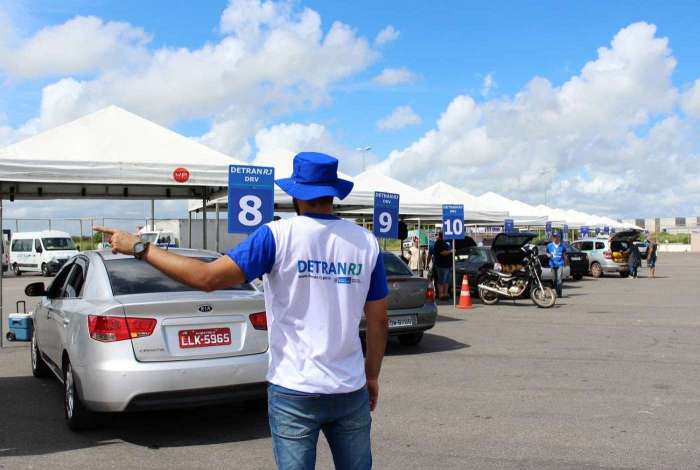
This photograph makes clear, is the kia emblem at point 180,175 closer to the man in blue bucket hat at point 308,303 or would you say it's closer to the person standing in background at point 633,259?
the man in blue bucket hat at point 308,303

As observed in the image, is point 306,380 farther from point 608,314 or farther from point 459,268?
point 459,268

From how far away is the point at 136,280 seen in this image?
19.0 ft

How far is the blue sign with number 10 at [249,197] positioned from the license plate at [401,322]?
251 centimetres

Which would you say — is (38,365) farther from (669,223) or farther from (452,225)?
(669,223)

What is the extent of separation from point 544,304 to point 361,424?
14.7m

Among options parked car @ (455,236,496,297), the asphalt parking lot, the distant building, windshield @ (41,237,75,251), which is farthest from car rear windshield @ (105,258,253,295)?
the distant building

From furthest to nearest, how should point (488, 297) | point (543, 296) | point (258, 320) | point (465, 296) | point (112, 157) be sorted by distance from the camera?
1. point (488, 297)
2. point (543, 296)
3. point (465, 296)
4. point (112, 157)
5. point (258, 320)

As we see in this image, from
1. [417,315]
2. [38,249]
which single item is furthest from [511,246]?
[38,249]

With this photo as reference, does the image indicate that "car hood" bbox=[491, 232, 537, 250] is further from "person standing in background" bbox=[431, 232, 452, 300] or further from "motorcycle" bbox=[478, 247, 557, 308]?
"person standing in background" bbox=[431, 232, 452, 300]

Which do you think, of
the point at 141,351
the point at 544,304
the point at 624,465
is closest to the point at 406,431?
the point at 624,465

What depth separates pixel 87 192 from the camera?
1391 centimetres

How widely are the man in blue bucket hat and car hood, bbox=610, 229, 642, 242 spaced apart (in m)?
26.5

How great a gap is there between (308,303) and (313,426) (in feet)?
1.52

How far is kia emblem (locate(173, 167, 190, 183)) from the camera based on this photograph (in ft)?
36.4
